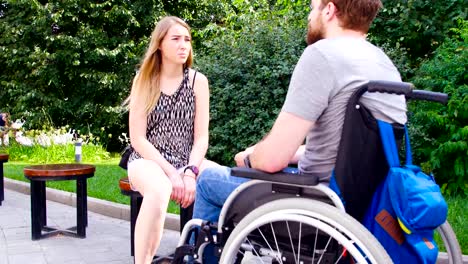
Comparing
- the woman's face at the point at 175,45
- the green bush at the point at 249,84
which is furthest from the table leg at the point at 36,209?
the green bush at the point at 249,84

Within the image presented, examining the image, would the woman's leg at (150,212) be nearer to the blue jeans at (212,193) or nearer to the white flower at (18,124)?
the blue jeans at (212,193)

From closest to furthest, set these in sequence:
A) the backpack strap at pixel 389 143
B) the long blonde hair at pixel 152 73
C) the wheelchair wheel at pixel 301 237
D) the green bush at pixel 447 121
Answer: the wheelchair wheel at pixel 301 237 < the backpack strap at pixel 389 143 < the long blonde hair at pixel 152 73 < the green bush at pixel 447 121

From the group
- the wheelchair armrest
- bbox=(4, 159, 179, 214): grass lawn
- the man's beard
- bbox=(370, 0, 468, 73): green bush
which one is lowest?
bbox=(4, 159, 179, 214): grass lawn

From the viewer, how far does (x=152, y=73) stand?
11.8 feet

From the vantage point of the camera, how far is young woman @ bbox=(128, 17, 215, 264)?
3.39 meters

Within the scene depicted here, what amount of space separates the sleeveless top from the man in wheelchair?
4.18ft

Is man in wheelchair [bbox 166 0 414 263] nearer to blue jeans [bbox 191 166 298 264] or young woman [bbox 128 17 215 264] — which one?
blue jeans [bbox 191 166 298 264]

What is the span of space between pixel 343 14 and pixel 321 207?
782 mm

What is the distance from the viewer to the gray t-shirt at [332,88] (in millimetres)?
2035

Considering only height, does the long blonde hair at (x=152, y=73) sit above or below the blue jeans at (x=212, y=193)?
above

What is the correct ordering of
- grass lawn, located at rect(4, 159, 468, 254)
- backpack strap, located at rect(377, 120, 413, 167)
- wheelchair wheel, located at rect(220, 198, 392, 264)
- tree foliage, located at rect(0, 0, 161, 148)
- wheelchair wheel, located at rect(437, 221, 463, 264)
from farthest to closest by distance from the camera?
1. tree foliage, located at rect(0, 0, 161, 148)
2. grass lawn, located at rect(4, 159, 468, 254)
3. wheelchair wheel, located at rect(437, 221, 463, 264)
4. backpack strap, located at rect(377, 120, 413, 167)
5. wheelchair wheel, located at rect(220, 198, 392, 264)

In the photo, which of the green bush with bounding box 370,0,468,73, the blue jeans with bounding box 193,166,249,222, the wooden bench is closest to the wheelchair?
the blue jeans with bounding box 193,166,249,222

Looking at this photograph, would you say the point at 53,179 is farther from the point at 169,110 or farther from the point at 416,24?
the point at 416,24

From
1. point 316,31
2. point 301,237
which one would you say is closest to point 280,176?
point 301,237
